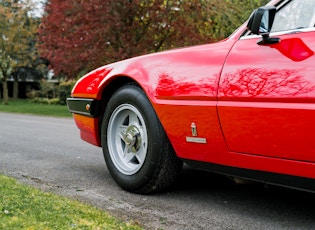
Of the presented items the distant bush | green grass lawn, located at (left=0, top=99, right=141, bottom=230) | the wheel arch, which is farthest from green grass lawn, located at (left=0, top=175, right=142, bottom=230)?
the distant bush

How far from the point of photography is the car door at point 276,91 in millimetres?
2416

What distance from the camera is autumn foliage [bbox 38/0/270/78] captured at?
1536 cm

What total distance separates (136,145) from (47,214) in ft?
3.51

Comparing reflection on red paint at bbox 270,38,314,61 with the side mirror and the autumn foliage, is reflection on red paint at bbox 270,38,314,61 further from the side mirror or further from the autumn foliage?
the autumn foliage

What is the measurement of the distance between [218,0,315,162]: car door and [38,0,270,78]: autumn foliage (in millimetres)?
12512

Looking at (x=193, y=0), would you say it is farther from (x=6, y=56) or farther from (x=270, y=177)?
(x=6, y=56)

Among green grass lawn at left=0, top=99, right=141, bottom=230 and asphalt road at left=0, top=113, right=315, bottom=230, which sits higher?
green grass lawn at left=0, top=99, right=141, bottom=230

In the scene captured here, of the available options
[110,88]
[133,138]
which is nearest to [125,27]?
[110,88]

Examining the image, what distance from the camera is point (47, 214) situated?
2625 mm

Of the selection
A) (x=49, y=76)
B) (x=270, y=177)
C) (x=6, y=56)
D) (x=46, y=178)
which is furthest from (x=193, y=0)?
(x=49, y=76)

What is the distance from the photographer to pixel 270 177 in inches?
105

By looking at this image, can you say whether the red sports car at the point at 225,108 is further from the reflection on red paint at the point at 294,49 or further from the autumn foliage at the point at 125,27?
the autumn foliage at the point at 125,27

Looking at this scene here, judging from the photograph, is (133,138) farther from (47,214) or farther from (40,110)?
(40,110)

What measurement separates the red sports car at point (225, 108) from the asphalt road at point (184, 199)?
21 centimetres
